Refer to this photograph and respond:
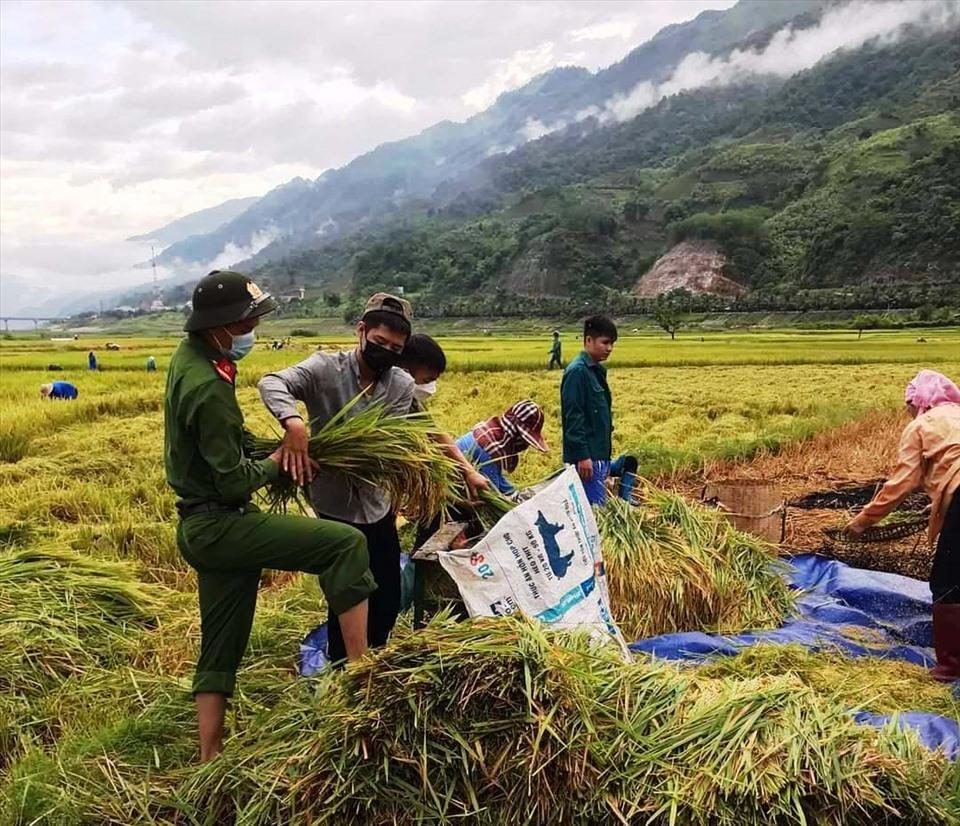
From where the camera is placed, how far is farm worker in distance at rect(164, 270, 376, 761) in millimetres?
2178

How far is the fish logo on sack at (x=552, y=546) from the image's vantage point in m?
2.90

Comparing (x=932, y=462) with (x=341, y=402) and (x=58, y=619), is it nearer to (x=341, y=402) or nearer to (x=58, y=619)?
(x=341, y=402)

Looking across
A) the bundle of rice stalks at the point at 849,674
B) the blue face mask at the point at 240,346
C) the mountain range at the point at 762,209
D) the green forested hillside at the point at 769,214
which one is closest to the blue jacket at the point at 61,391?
the blue face mask at the point at 240,346

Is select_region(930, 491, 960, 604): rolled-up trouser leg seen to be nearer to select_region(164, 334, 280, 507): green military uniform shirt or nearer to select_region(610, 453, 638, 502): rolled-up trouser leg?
select_region(610, 453, 638, 502): rolled-up trouser leg

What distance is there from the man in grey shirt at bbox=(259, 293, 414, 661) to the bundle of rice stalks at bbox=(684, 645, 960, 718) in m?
1.17

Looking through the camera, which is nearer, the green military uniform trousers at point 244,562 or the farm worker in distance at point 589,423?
the green military uniform trousers at point 244,562

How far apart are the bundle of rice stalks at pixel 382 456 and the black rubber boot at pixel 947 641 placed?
218 centimetres

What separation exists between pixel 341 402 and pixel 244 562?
28.8 inches

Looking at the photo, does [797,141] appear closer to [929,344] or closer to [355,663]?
[929,344]

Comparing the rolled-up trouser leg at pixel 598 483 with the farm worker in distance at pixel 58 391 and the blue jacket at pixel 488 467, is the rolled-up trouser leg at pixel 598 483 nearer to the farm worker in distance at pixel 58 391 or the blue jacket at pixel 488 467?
the blue jacket at pixel 488 467

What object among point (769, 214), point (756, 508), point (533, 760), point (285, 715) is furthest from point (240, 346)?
point (769, 214)

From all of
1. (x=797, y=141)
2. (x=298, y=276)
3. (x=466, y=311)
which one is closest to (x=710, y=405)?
(x=466, y=311)

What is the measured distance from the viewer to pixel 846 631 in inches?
149

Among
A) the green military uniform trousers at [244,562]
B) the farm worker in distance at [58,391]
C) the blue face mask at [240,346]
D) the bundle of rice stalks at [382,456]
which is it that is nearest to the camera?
the green military uniform trousers at [244,562]
